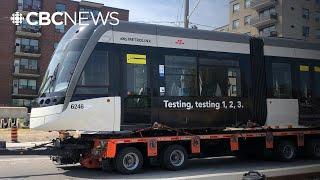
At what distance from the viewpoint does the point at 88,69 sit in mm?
12812

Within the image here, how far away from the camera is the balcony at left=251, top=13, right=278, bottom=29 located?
68.7 m

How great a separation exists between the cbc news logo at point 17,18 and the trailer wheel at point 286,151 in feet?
182

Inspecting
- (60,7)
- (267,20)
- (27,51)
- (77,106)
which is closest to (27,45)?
(27,51)

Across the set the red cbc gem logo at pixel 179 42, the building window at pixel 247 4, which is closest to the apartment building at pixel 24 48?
the building window at pixel 247 4

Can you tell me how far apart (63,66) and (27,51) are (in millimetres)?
Result: 58792

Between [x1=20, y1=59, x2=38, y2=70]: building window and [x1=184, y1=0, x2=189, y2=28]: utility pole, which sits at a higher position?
[x1=20, y1=59, x2=38, y2=70]: building window

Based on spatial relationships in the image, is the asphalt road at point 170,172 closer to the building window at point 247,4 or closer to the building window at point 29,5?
the building window at point 29,5

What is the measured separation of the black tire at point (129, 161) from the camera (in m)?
13.0

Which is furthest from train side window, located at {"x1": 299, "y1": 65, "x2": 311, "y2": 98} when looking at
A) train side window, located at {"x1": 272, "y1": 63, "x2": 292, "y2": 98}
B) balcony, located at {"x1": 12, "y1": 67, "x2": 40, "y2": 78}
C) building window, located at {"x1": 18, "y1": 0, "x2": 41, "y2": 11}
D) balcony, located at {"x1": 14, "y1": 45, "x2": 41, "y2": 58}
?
building window, located at {"x1": 18, "y1": 0, "x2": 41, "y2": 11}

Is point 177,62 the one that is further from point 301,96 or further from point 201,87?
point 301,96

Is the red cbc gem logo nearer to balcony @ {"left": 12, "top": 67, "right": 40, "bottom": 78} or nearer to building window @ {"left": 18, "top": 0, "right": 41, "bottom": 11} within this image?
balcony @ {"left": 12, "top": 67, "right": 40, "bottom": 78}

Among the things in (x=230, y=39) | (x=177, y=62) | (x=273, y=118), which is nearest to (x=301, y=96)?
(x=273, y=118)

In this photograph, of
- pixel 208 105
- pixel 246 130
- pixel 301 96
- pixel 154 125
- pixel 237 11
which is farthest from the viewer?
pixel 237 11

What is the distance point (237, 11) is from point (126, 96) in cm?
6760
